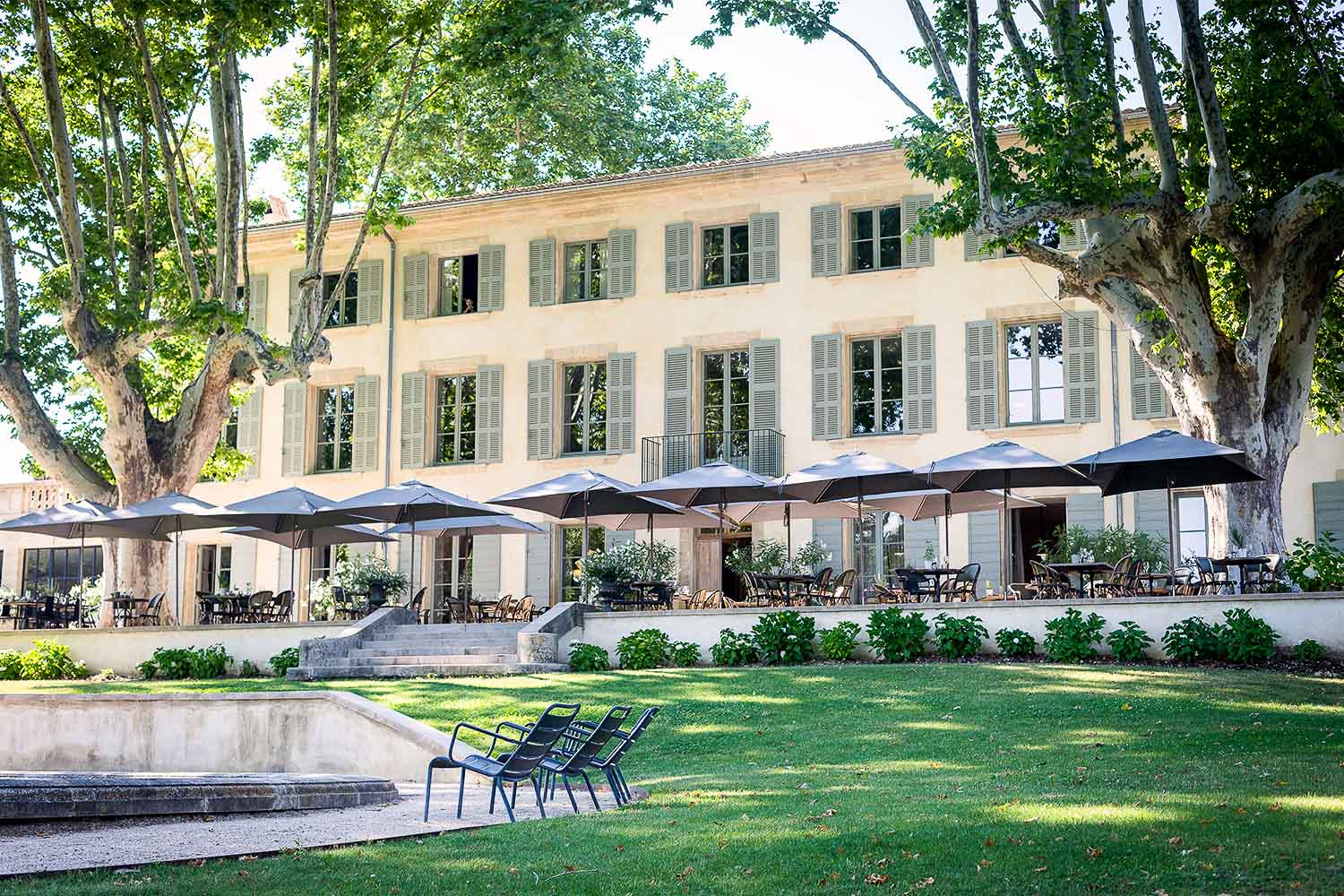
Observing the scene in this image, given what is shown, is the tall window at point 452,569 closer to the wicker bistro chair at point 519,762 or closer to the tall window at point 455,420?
the tall window at point 455,420

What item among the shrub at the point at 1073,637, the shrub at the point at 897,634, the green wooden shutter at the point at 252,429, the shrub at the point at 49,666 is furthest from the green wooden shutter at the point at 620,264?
the shrub at the point at 1073,637

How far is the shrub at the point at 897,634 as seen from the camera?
1557 cm

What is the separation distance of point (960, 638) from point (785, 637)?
6.59 feet

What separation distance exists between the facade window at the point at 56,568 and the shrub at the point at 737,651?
17.1 m

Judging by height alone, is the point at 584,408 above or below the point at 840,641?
above

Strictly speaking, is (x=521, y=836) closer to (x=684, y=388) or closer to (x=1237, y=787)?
(x=1237, y=787)

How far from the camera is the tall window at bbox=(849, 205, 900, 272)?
23859mm

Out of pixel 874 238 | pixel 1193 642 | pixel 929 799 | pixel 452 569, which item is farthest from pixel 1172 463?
pixel 452 569

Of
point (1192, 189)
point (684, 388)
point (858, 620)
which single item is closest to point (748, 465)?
point (684, 388)

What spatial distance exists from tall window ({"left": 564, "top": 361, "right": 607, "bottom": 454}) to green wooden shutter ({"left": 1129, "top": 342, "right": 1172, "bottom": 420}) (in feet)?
29.9

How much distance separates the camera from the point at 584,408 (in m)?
25.8

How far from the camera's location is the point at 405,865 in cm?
655

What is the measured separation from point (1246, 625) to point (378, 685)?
29.9ft

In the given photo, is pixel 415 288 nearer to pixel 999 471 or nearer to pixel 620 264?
pixel 620 264
